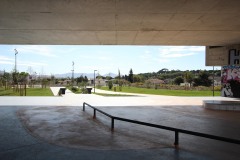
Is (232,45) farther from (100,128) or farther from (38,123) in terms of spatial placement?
(38,123)

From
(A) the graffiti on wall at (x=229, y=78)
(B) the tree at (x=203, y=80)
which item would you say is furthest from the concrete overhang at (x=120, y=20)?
(B) the tree at (x=203, y=80)

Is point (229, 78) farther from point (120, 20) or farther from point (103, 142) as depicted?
point (103, 142)

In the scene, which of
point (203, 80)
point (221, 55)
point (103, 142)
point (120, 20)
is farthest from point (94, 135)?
point (203, 80)

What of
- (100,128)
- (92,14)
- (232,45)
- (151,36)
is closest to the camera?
(100,128)

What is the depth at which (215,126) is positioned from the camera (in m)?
9.48

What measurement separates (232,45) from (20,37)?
15118mm

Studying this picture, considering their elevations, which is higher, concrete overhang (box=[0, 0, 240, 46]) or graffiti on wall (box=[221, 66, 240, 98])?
concrete overhang (box=[0, 0, 240, 46])

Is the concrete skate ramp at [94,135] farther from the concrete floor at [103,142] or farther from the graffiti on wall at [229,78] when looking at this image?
the graffiti on wall at [229,78]

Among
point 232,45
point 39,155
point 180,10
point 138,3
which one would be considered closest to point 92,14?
point 138,3

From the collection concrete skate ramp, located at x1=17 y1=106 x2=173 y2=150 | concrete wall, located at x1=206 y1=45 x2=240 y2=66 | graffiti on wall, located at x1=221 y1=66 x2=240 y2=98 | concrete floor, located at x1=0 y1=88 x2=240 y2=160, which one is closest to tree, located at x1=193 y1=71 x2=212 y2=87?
graffiti on wall, located at x1=221 y1=66 x2=240 y2=98

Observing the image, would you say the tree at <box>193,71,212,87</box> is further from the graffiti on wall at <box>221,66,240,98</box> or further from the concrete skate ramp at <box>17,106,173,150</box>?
the concrete skate ramp at <box>17,106,173,150</box>

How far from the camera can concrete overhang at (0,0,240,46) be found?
27.1ft

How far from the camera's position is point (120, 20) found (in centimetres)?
1041

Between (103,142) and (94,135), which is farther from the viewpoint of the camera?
(94,135)
